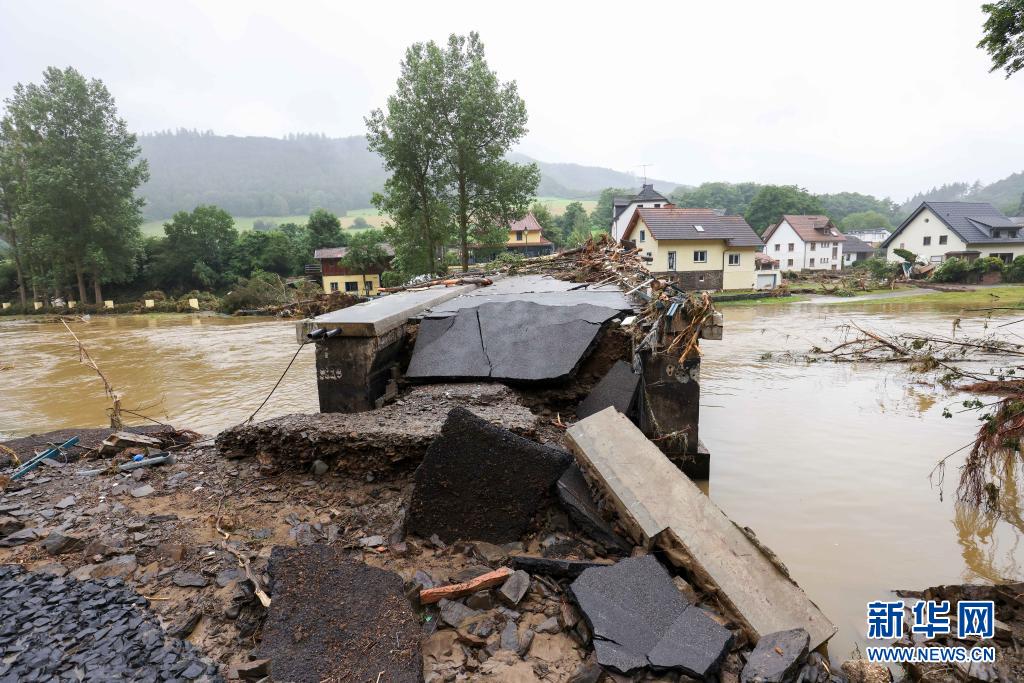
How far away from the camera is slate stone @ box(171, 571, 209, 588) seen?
114 inches

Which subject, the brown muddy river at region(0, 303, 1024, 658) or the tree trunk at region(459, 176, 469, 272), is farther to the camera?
the tree trunk at region(459, 176, 469, 272)

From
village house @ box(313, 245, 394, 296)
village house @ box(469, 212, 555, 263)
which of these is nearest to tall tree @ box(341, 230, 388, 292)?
village house @ box(313, 245, 394, 296)

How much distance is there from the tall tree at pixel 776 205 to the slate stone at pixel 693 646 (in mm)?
65568

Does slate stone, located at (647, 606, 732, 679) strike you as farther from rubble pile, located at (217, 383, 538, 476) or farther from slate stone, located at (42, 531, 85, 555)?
slate stone, located at (42, 531, 85, 555)

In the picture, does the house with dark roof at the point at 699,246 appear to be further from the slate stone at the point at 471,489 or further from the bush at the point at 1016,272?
the slate stone at the point at 471,489

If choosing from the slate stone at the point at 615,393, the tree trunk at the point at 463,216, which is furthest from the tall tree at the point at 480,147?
the slate stone at the point at 615,393

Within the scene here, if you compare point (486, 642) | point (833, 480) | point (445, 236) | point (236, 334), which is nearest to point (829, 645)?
point (486, 642)

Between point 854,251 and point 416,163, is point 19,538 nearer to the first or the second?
point 416,163

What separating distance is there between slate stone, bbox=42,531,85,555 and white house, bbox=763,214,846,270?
175ft

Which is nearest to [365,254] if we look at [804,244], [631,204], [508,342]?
[631,204]

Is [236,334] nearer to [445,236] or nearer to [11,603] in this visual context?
[445,236]

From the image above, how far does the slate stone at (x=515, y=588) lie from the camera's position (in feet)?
9.38

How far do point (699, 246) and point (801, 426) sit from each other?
2762 cm

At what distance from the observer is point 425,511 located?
11.2ft
